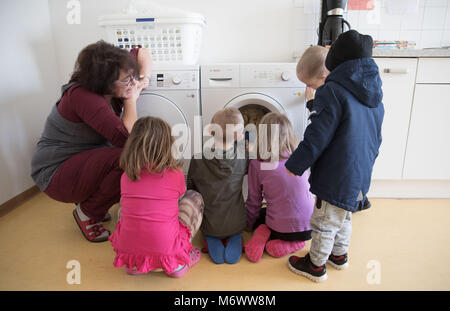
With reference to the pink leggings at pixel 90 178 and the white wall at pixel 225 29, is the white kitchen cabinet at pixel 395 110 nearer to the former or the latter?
the white wall at pixel 225 29

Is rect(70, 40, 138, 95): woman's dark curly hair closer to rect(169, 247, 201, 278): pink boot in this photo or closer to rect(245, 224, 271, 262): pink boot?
rect(169, 247, 201, 278): pink boot

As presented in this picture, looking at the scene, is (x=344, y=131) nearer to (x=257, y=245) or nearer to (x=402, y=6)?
(x=257, y=245)

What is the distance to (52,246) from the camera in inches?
59.3

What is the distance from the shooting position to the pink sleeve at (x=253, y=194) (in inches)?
57.1

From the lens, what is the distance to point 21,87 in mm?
1975

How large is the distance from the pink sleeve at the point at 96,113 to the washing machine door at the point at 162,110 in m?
0.49

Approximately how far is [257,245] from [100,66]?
3.52 ft

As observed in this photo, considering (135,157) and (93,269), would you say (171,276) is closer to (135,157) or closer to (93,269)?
(93,269)

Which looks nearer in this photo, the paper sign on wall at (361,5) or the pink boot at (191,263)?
the pink boot at (191,263)

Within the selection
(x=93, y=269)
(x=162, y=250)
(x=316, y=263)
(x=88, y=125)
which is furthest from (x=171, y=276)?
(x=88, y=125)

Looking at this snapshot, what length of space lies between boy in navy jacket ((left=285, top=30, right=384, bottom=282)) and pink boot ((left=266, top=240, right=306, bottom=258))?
285 millimetres

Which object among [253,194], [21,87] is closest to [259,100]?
[253,194]

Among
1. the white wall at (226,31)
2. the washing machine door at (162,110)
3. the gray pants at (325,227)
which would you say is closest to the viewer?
the gray pants at (325,227)
